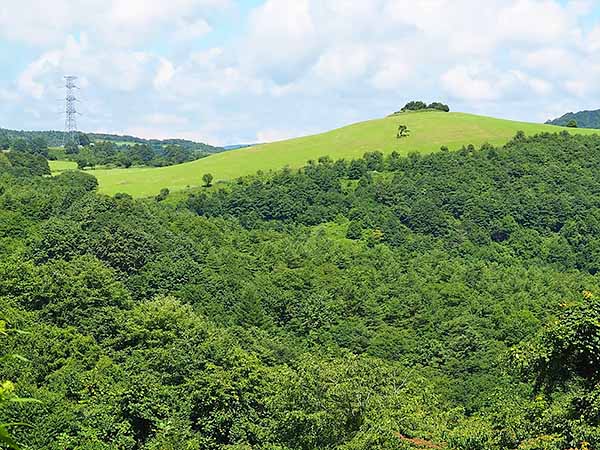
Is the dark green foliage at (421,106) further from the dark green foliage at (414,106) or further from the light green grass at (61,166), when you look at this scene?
the light green grass at (61,166)

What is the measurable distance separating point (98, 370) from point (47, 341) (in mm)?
3941

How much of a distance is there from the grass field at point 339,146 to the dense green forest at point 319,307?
5.51 m

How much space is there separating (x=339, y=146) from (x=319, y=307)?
6784 cm

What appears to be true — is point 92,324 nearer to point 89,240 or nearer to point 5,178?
point 89,240

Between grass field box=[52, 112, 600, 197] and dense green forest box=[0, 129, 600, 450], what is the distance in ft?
18.1

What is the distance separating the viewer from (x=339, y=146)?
129000mm

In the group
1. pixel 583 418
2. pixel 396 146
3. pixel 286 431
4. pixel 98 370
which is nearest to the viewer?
pixel 583 418

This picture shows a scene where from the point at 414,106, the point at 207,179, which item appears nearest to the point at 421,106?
the point at 414,106

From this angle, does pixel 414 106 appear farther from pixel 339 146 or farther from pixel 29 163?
pixel 29 163

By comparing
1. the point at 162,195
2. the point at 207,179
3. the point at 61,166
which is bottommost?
the point at 162,195

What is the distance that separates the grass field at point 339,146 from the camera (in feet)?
386

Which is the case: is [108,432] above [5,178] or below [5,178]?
below

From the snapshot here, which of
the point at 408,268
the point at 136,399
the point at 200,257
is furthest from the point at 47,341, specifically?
the point at 408,268

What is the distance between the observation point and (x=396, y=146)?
413 feet
